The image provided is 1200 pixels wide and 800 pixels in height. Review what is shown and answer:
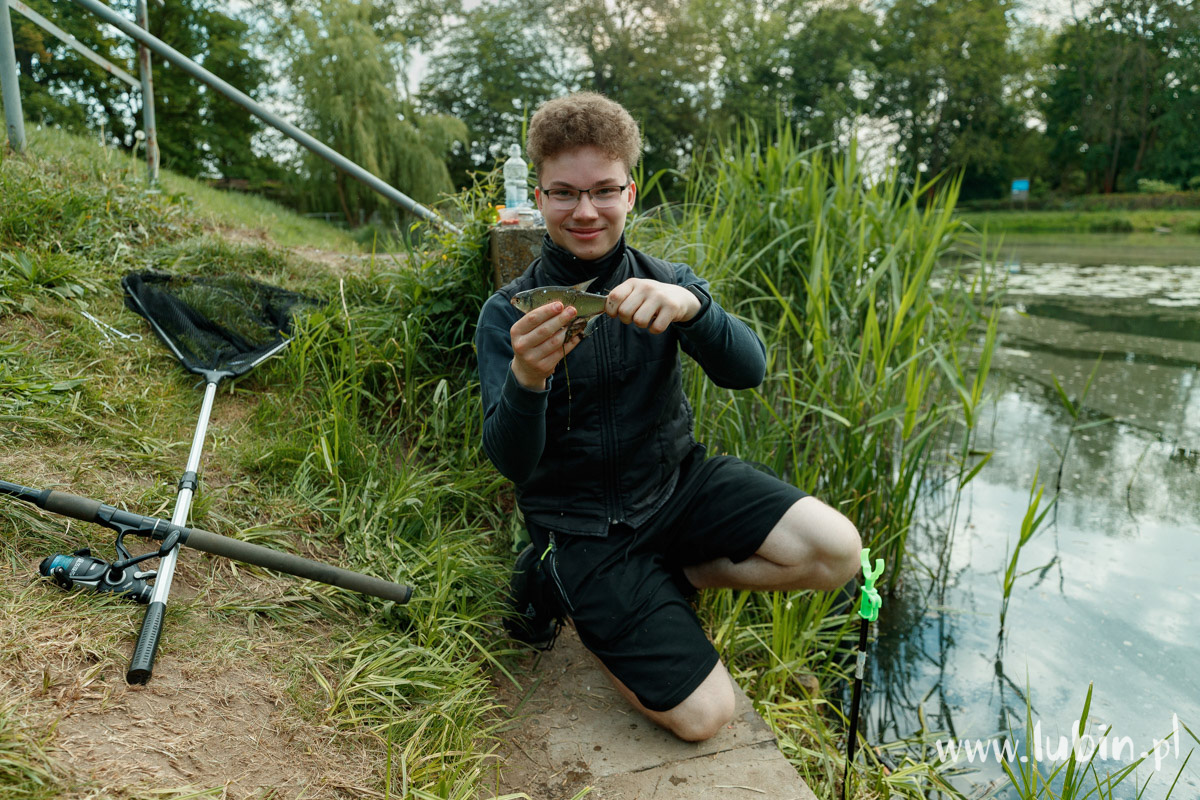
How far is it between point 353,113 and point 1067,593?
15.5 m

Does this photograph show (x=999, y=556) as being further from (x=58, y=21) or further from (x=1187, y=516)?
(x=58, y=21)

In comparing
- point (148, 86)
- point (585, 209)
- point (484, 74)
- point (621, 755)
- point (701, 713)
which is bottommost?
point (621, 755)

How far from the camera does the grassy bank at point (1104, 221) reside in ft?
73.3

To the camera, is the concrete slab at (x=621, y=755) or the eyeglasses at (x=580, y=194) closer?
Result: the concrete slab at (x=621, y=755)

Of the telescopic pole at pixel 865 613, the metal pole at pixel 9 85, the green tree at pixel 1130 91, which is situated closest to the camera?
the telescopic pole at pixel 865 613

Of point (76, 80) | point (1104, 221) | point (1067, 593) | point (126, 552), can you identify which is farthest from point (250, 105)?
point (1104, 221)

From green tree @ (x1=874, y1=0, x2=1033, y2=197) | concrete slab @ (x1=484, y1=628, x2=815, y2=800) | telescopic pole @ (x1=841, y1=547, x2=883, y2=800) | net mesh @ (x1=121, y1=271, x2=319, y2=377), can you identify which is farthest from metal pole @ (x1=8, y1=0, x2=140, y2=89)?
green tree @ (x1=874, y1=0, x2=1033, y2=197)

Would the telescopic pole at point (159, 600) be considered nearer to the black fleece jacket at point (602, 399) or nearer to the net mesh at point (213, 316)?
the net mesh at point (213, 316)

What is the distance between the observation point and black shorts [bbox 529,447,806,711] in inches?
80.5

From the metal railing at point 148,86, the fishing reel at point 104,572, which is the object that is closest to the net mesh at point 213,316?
the metal railing at point 148,86

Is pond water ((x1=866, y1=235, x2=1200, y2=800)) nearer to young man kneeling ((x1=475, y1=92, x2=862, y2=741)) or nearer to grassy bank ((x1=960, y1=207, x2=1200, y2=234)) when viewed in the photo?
young man kneeling ((x1=475, y1=92, x2=862, y2=741))

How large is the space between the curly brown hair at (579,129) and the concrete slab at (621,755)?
1536mm

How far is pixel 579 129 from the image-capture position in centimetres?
206

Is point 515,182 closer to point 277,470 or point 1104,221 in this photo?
point 277,470
